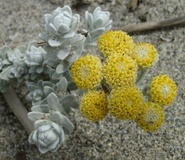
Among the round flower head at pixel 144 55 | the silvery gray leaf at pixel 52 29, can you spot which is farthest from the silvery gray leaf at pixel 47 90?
the round flower head at pixel 144 55

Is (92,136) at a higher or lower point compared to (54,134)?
lower

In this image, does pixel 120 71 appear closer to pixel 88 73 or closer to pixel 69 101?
pixel 88 73

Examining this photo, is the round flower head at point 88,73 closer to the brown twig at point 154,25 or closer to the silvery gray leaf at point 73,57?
the silvery gray leaf at point 73,57

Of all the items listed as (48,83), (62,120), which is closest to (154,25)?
(48,83)

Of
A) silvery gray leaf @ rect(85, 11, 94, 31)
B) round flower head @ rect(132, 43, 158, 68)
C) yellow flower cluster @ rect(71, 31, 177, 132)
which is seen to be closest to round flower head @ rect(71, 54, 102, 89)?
yellow flower cluster @ rect(71, 31, 177, 132)

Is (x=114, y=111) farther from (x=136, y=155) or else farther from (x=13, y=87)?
(x=13, y=87)

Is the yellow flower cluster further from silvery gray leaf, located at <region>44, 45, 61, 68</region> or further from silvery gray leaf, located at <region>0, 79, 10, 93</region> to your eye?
silvery gray leaf, located at <region>0, 79, 10, 93</region>

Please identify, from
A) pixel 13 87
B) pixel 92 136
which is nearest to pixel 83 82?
pixel 92 136
